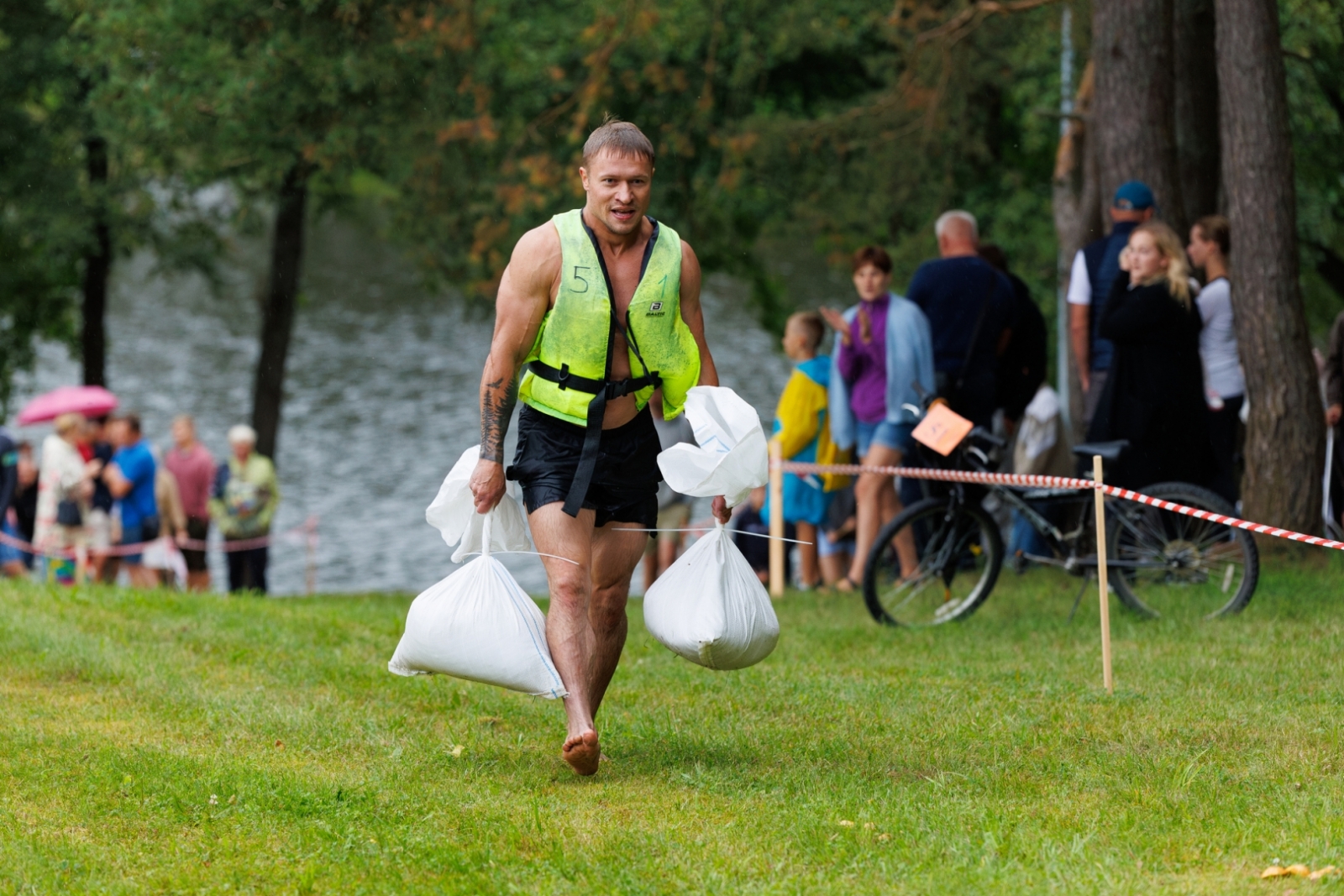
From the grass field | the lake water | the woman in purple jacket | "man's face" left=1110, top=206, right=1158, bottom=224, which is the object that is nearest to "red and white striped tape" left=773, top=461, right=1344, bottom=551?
the woman in purple jacket

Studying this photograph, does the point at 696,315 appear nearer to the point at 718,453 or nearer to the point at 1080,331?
the point at 718,453

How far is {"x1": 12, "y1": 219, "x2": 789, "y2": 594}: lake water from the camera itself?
3041 centimetres

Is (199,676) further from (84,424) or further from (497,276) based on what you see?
(497,276)

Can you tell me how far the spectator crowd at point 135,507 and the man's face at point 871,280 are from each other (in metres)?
7.28

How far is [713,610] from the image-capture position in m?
5.56

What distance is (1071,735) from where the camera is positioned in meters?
6.07

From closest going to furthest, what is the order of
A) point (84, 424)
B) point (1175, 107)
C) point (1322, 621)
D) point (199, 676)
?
1. point (199, 676)
2. point (1322, 621)
3. point (1175, 107)
4. point (84, 424)

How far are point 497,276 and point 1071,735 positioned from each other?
1342cm

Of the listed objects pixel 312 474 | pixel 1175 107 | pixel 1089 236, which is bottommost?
pixel 312 474

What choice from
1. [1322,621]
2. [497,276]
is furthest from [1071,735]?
[497,276]

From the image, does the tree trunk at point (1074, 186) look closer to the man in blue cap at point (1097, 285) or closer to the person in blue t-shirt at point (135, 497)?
the man in blue cap at point (1097, 285)

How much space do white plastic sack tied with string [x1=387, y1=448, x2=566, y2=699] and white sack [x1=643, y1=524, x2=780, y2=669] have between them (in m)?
0.42

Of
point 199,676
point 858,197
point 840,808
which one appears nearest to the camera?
point 840,808

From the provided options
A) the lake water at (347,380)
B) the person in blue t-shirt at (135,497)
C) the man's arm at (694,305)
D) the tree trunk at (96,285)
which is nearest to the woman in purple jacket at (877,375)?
the man's arm at (694,305)
